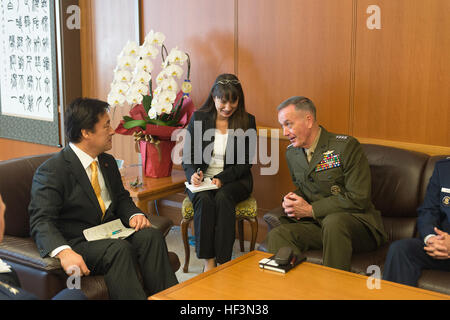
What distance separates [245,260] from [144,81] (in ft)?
5.99

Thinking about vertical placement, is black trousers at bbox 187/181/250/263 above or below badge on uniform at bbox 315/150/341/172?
below

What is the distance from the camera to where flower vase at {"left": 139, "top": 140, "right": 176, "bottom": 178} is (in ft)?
13.1

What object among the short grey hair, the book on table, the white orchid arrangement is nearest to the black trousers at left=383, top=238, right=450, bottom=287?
the book on table

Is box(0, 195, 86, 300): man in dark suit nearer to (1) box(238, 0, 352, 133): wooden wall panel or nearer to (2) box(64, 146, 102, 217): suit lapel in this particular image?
(2) box(64, 146, 102, 217): suit lapel

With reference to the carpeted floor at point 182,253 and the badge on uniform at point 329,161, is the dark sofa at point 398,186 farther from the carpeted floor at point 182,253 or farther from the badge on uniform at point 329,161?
the carpeted floor at point 182,253

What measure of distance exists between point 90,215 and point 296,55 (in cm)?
195

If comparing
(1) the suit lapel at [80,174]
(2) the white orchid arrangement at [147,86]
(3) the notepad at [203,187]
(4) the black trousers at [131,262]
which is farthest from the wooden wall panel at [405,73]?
(1) the suit lapel at [80,174]

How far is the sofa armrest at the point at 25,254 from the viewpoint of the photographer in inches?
91.7

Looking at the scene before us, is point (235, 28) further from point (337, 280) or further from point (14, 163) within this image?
point (337, 280)

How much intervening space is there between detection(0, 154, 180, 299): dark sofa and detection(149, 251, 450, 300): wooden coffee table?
0.50 m

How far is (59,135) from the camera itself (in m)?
5.31

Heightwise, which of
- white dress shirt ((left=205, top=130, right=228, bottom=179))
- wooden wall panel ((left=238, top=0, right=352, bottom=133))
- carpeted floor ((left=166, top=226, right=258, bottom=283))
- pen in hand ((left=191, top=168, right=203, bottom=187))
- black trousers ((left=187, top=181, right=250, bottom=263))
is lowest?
carpeted floor ((left=166, top=226, right=258, bottom=283))

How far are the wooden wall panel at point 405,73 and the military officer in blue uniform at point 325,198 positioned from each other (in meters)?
0.57
